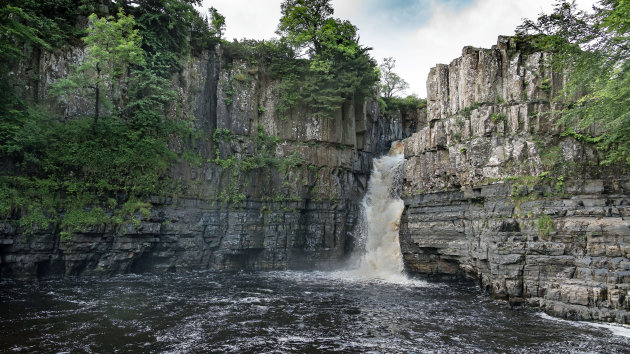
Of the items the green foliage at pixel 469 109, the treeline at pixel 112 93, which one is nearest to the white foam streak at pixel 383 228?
the treeline at pixel 112 93

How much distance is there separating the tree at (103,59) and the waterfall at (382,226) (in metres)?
20.6

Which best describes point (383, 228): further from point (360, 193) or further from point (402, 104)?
point (402, 104)

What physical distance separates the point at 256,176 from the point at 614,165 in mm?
22448

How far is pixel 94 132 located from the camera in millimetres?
23547

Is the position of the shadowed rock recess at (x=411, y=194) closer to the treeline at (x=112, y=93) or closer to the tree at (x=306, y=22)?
the treeline at (x=112, y=93)

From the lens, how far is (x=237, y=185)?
2919cm

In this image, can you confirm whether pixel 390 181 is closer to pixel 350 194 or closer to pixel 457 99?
pixel 350 194

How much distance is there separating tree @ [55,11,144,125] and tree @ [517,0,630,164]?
78.6 ft

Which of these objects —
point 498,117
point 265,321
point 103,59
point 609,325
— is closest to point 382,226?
point 498,117

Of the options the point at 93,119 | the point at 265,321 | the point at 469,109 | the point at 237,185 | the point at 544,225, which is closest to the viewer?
the point at 265,321

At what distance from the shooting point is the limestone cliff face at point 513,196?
55.3 ft

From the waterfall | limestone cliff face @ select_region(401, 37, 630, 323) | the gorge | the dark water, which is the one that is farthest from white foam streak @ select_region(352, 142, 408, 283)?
the dark water

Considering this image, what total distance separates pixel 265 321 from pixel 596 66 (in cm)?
1785

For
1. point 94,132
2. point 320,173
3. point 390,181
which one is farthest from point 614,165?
point 94,132
